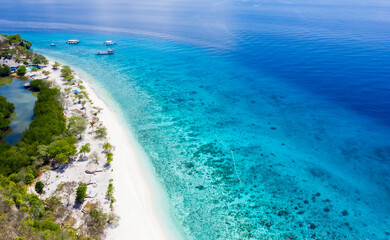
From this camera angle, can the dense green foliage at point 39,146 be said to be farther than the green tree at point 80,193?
Yes

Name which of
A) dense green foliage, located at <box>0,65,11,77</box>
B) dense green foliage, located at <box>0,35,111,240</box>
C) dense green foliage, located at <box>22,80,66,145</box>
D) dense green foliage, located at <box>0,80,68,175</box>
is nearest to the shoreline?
dense green foliage, located at <box>0,35,111,240</box>

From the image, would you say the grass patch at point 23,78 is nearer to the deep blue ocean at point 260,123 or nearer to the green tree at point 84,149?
the deep blue ocean at point 260,123

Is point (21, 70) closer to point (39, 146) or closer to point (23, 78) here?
point (23, 78)

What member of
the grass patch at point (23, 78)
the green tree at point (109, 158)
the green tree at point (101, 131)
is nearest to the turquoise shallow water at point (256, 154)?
the green tree at point (101, 131)

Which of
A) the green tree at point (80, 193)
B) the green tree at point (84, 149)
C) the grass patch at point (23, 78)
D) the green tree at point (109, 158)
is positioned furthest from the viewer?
the grass patch at point (23, 78)

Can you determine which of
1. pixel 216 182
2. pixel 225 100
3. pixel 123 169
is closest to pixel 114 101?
pixel 123 169

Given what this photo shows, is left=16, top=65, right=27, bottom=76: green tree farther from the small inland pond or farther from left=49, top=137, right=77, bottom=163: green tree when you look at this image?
left=49, top=137, right=77, bottom=163: green tree

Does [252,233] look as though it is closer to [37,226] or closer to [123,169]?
[123,169]
